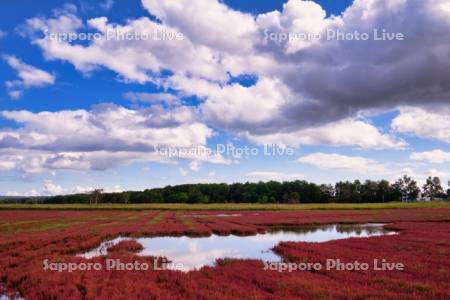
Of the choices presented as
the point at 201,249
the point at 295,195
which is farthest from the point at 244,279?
the point at 295,195

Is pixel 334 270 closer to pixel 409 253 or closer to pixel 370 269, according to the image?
pixel 370 269

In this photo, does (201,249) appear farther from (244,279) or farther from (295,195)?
(295,195)

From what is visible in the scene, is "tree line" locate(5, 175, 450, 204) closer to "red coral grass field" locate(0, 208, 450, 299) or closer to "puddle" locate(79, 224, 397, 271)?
"puddle" locate(79, 224, 397, 271)

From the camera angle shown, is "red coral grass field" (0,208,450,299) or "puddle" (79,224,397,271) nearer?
"red coral grass field" (0,208,450,299)

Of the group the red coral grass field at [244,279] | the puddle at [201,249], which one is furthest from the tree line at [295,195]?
the red coral grass field at [244,279]

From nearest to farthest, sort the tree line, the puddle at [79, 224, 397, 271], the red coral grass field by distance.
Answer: the red coral grass field
the puddle at [79, 224, 397, 271]
the tree line

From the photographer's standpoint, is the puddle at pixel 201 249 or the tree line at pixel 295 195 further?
the tree line at pixel 295 195

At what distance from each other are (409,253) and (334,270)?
7439 mm

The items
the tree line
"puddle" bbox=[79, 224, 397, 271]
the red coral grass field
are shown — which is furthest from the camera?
the tree line

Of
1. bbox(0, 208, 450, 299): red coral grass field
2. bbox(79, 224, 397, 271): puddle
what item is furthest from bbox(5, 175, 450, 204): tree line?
bbox(0, 208, 450, 299): red coral grass field

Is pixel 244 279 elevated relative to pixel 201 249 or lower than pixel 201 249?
elevated

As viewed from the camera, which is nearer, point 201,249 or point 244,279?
point 244,279

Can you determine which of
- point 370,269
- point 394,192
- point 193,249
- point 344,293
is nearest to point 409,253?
point 370,269

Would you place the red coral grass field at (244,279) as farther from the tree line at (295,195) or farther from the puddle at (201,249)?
the tree line at (295,195)
